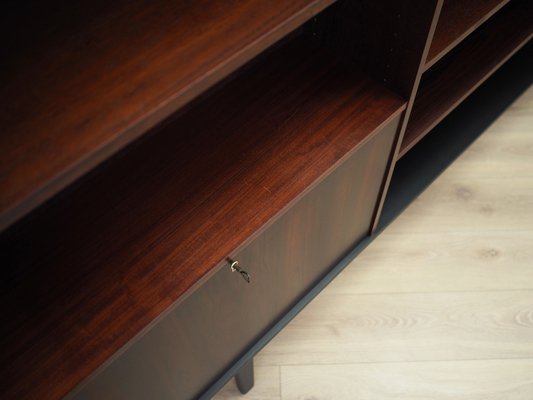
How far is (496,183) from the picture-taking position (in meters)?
1.17

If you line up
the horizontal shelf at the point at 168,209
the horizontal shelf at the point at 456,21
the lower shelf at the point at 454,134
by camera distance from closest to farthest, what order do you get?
1. the horizontal shelf at the point at 168,209
2. the horizontal shelf at the point at 456,21
3. the lower shelf at the point at 454,134

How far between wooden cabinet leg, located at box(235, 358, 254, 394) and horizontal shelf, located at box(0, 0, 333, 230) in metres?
0.58

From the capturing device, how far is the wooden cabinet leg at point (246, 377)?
0.85 m

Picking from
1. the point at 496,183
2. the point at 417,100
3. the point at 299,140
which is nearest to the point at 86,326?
the point at 299,140

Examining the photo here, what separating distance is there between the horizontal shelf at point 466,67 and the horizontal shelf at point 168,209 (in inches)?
8.8

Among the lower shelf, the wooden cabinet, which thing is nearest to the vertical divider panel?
the wooden cabinet

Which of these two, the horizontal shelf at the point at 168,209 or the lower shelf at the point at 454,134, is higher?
the horizontal shelf at the point at 168,209

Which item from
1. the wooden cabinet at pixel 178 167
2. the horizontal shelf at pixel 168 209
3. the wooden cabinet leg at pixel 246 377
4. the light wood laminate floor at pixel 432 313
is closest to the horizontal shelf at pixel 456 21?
the wooden cabinet at pixel 178 167

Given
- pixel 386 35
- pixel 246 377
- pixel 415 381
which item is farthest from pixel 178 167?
pixel 415 381

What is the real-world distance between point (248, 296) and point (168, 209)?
0.65 ft

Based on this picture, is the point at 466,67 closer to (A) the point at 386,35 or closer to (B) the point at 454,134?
(B) the point at 454,134

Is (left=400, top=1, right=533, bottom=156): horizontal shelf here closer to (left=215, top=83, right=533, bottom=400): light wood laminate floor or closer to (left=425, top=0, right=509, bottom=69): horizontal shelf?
(left=425, top=0, right=509, bottom=69): horizontal shelf

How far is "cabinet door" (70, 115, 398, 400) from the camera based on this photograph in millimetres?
561

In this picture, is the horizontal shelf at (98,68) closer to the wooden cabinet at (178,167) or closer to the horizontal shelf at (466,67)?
the wooden cabinet at (178,167)
